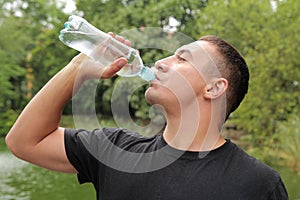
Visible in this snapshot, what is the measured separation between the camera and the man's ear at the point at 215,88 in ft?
4.55

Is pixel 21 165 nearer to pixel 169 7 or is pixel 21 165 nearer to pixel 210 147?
pixel 169 7

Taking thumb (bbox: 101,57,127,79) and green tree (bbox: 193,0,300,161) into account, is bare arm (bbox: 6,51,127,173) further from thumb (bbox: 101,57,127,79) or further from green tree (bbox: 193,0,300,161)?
green tree (bbox: 193,0,300,161)

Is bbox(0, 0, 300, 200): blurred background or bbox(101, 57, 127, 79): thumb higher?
bbox(101, 57, 127, 79): thumb

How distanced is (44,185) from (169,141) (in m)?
6.07

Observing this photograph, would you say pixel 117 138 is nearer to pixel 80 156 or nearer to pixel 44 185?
pixel 80 156

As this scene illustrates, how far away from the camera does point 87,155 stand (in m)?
1.38

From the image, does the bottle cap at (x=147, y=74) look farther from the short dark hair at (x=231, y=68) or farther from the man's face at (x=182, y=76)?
the short dark hair at (x=231, y=68)

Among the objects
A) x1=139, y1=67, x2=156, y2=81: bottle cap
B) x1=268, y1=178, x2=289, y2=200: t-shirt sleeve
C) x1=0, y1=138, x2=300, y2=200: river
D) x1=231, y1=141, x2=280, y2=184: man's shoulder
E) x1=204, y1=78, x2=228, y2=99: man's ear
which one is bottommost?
x1=0, y1=138, x2=300, y2=200: river

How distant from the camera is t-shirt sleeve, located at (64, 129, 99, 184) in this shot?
138cm

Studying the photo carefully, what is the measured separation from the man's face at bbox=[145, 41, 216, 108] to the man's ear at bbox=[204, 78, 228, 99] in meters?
0.01

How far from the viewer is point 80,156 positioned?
1.38 metres

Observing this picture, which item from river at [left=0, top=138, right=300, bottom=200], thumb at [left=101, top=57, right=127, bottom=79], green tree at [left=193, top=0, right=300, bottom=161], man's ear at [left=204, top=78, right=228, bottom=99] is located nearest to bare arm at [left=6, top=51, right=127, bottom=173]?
thumb at [left=101, top=57, right=127, bottom=79]

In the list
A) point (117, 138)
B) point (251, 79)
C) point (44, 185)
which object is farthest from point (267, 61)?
point (117, 138)

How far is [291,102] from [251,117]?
30.8 inches
